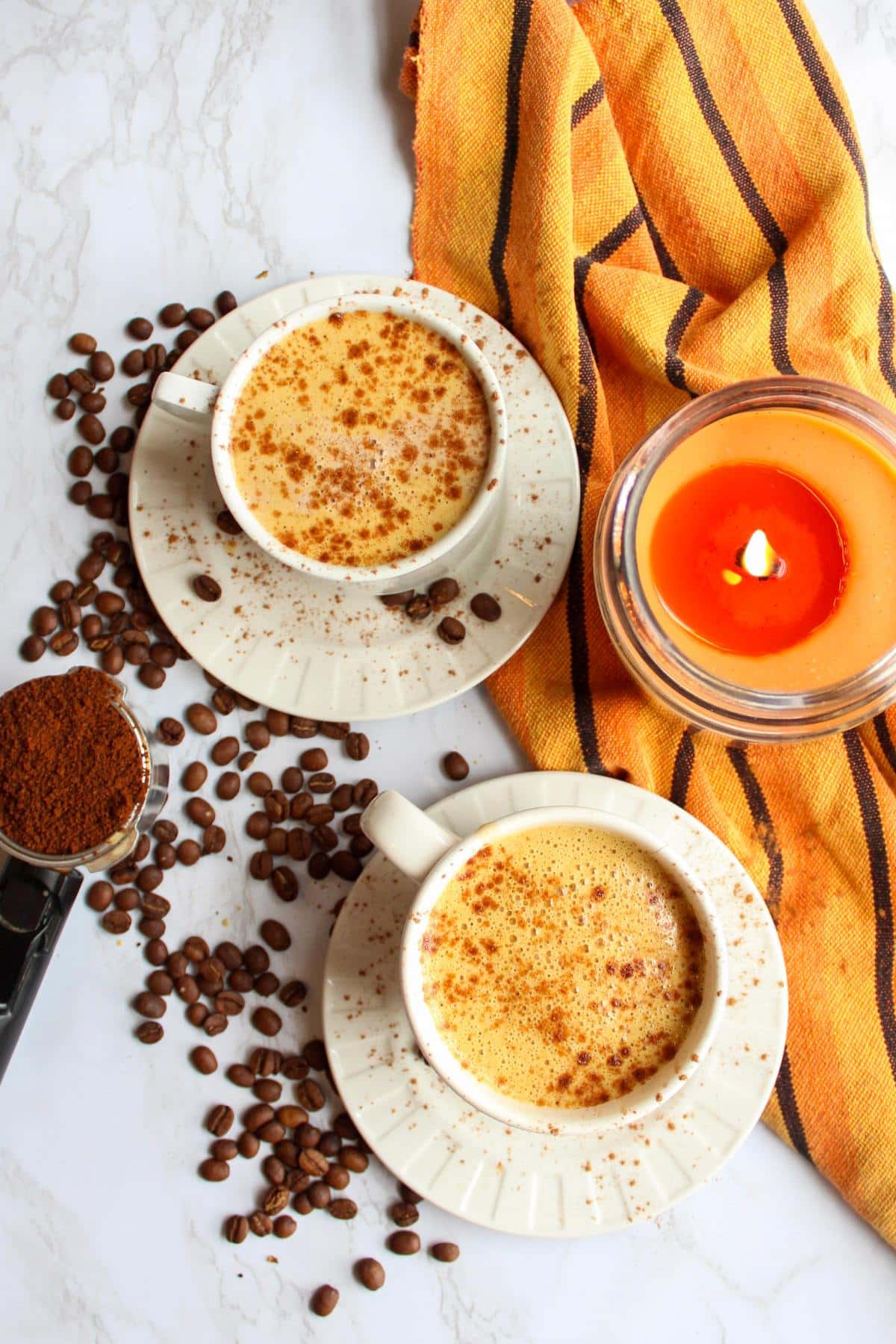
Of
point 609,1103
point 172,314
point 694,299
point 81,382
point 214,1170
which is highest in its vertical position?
point 694,299

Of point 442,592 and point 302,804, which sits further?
point 302,804

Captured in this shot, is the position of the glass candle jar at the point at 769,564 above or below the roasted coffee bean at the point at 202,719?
above

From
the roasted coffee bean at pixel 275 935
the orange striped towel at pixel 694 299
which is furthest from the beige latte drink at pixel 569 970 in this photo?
the roasted coffee bean at pixel 275 935

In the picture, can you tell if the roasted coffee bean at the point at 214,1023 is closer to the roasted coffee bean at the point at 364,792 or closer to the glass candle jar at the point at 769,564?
the roasted coffee bean at the point at 364,792

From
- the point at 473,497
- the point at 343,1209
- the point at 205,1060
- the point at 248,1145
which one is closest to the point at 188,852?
the point at 205,1060

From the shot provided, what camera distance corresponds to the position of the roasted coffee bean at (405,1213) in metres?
1.47

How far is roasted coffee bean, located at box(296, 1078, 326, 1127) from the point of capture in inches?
58.7

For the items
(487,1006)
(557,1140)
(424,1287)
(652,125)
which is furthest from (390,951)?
(652,125)

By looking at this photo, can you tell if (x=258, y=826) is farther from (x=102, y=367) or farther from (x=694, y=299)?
(x=694, y=299)

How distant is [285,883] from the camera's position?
1504 mm

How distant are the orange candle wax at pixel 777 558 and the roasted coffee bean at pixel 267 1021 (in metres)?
0.70

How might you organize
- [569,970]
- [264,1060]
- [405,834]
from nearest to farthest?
[405,834]
[569,970]
[264,1060]

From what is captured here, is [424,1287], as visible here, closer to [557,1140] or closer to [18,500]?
[557,1140]

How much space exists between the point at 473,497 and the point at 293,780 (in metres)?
0.45
